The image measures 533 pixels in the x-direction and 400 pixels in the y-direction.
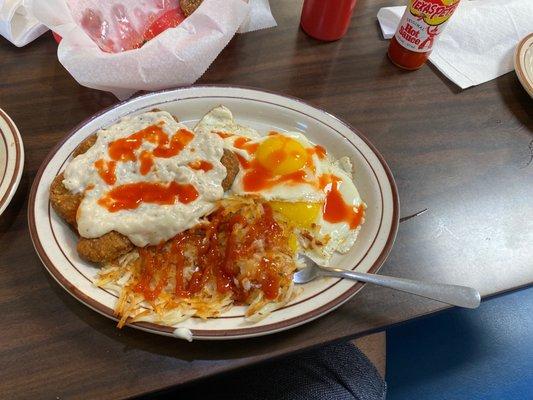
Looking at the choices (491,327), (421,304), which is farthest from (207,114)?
(491,327)

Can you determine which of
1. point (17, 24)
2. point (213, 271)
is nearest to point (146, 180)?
point (213, 271)

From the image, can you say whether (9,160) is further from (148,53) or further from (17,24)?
(17,24)

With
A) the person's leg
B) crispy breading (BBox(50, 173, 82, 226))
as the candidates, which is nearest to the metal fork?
the person's leg

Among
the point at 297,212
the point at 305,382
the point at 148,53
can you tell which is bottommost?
the point at 305,382

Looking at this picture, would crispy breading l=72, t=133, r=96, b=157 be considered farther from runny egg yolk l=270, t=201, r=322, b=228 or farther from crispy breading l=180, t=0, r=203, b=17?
crispy breading l=180, t=0, r=203, b=17

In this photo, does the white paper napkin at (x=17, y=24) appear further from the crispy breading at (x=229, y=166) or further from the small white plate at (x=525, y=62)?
the small white plate at (x=525, y=62)

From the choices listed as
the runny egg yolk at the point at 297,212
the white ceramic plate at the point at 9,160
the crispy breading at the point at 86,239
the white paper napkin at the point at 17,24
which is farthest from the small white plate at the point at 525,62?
the white paper napkin at the point at 17,24
